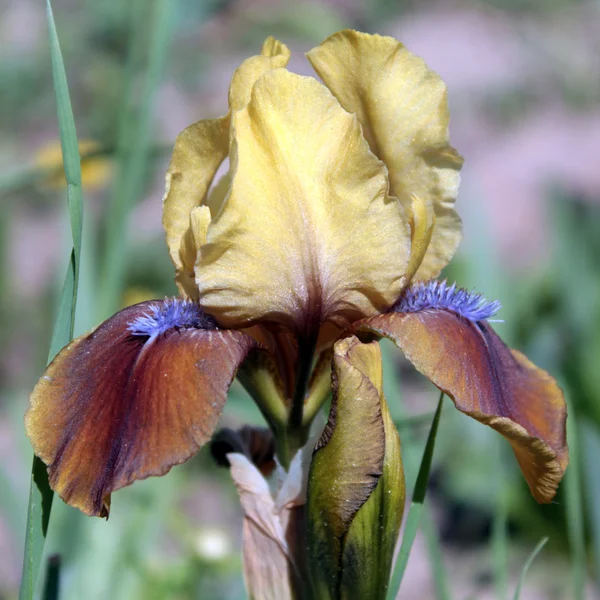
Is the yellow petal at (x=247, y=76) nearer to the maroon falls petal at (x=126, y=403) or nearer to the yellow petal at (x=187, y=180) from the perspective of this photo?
the yellow petal at (x=187, y=180)

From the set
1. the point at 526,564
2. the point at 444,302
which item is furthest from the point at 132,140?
the point at 526,564

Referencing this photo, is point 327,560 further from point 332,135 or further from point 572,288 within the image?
point 572,288

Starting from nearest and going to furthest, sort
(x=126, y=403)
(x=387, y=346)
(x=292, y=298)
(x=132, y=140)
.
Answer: (x=126, y=403) < (x=292, y=298) < (x=132, y=140) < (x=387, y=346)

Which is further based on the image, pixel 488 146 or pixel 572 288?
pixel 488 146

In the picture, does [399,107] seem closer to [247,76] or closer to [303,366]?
[247,76]

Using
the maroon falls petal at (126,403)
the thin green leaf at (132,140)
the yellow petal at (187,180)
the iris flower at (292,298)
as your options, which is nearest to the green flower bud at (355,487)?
the iris flower at (292,298)

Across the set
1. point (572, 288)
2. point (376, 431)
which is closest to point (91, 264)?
point (376, 431)
